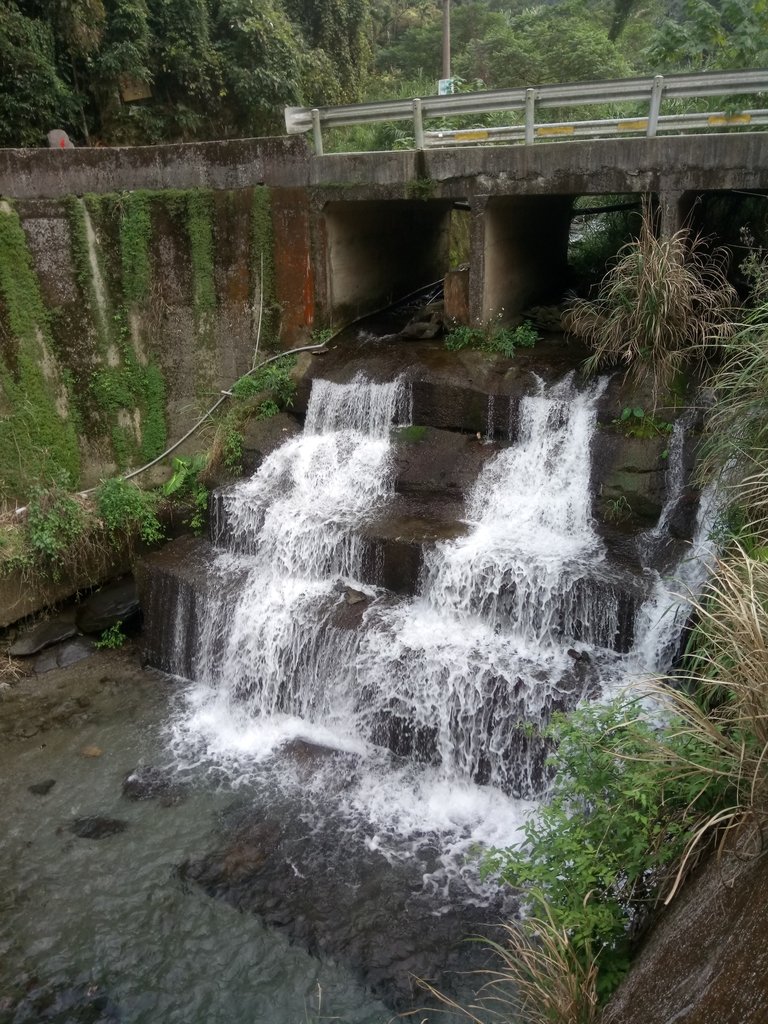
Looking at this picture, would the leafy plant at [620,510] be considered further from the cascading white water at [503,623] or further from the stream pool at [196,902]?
the stream pool at [196,902]

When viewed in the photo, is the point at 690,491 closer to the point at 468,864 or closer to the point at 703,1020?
the point at 468,864

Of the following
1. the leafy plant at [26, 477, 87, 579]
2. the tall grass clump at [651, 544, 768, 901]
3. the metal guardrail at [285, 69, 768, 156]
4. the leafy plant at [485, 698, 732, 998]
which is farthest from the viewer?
the leafy plant at [26, 477, 87, 579]

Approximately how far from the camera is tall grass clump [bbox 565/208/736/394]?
7.67 meters

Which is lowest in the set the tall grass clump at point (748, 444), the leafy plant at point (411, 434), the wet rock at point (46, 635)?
the wet rock at point (46, 635)

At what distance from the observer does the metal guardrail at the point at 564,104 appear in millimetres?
7422

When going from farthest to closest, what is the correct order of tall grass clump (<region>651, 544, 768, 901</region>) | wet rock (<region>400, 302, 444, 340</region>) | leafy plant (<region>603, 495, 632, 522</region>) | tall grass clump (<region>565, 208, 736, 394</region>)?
wet rock (<region>400, 302, 444, 340</region>) → tall grass clump (<region>565, 208, 736, 394</region>) → leafy plant (<region>603, 495, 632, 522</region>) → tall grass clump (<region>651, 544, 768, 901</region>)

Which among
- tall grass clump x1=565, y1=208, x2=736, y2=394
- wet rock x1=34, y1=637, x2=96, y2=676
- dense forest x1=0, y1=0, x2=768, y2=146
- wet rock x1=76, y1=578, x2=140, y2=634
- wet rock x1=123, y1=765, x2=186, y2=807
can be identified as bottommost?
wet rock x1=123, y1=765, x2=186, y2=807

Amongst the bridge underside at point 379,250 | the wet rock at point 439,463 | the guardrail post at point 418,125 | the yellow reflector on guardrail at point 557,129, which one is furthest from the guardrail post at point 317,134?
the wet rock at point 439,463

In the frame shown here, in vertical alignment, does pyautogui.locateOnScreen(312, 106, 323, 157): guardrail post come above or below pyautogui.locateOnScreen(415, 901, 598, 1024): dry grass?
above

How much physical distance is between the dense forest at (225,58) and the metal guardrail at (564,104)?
215 centimetres

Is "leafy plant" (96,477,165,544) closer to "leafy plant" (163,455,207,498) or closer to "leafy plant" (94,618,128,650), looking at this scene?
"leafy plant" (163,455,207,498)

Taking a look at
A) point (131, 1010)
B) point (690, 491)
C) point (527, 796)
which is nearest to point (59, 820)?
point (131, 1010)

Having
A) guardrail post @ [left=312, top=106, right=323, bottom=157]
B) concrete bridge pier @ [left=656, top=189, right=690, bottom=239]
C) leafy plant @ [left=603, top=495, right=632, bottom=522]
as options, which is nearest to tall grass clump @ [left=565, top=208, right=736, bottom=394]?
concrete bridge pier @ [left=656, top=189, right=690, bottom=239]

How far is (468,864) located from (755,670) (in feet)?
10.7
